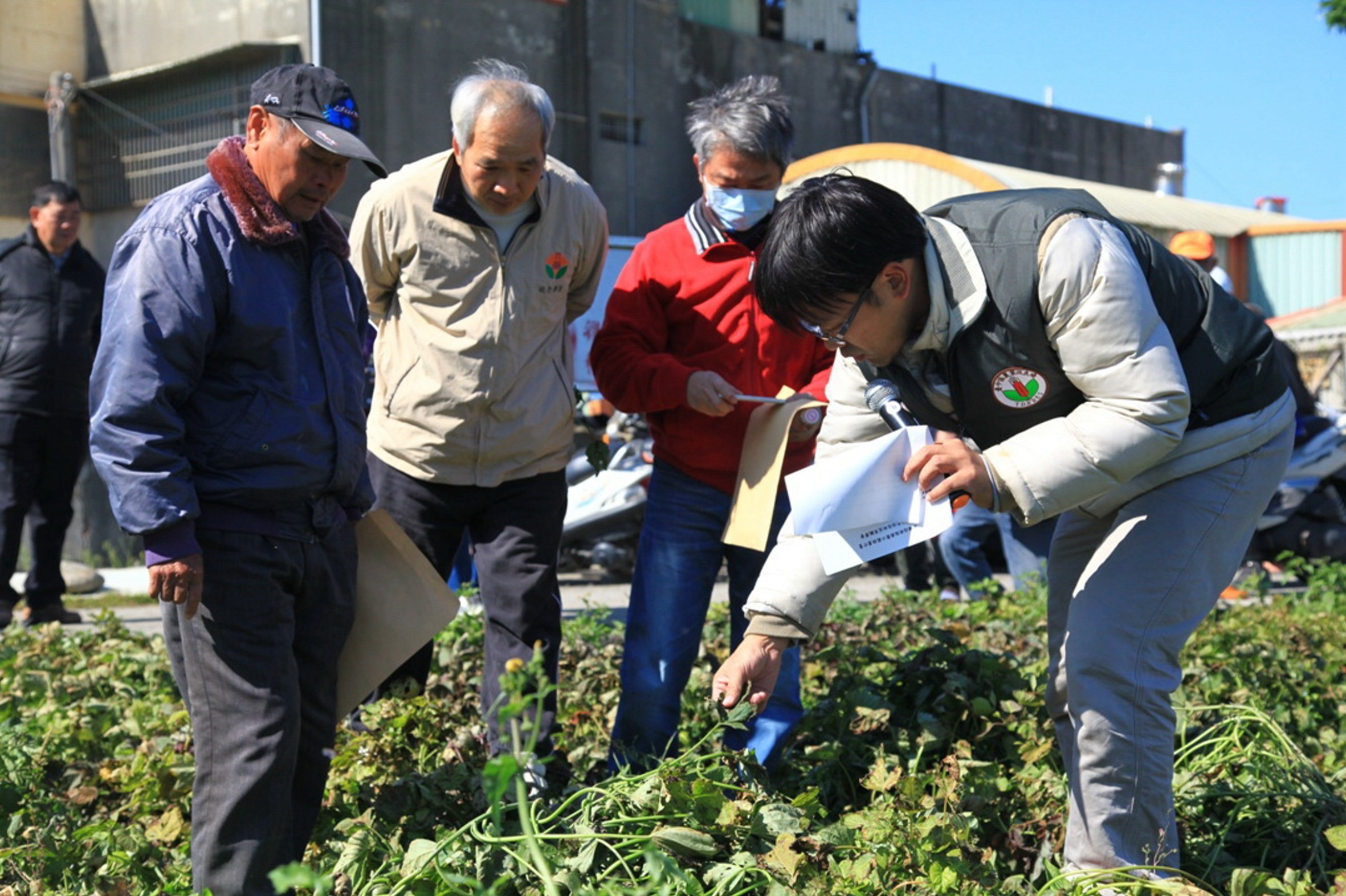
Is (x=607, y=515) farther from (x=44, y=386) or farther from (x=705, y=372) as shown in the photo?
(x=705, y=372)

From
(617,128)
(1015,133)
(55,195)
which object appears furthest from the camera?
(1015,133)

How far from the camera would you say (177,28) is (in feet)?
47.6

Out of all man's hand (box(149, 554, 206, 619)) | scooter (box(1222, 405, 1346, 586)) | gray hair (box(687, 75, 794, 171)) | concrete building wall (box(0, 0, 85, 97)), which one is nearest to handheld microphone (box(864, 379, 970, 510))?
gray hair (box(687, 75, 794, 171))

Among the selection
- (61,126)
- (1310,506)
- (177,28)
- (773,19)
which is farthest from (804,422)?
(773,19)

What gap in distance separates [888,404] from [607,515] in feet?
22.2

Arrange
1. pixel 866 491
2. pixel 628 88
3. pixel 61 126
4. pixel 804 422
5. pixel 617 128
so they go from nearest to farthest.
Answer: pixel 866 491 → pixel 804 422 → pixel 61 126 → pixel 628 88 → pixel 617 128

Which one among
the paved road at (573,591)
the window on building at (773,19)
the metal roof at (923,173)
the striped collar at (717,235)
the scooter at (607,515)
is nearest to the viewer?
the striped collar at (717,235)

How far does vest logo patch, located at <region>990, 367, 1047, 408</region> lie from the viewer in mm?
2668

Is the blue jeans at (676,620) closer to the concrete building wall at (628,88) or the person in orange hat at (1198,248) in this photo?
the person in orange hat at (1198,248)

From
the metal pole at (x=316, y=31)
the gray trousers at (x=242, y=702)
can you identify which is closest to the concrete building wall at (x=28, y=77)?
the metal pole at (x=316, y=31)

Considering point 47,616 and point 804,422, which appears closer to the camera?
point 804,422

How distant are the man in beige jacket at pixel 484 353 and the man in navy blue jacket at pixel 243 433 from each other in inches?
23.6

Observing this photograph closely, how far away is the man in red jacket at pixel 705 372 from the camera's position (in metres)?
3.81

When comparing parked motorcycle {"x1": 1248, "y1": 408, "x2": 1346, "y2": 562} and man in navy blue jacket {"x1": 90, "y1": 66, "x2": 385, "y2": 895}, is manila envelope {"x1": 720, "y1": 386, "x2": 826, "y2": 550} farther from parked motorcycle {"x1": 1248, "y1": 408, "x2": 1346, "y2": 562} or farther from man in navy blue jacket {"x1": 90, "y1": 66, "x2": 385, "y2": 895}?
parked motorcycle {"x1": 1248, "y1": 408, "x2": 1346, "y2": 562}
